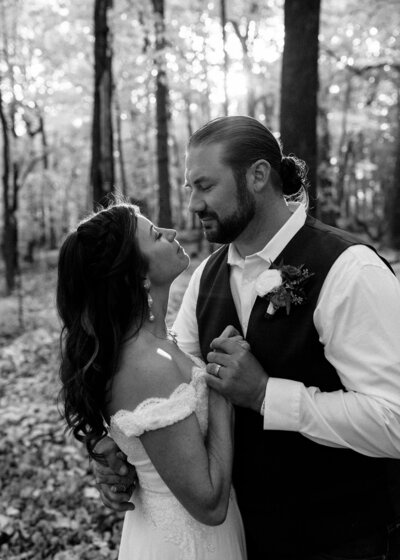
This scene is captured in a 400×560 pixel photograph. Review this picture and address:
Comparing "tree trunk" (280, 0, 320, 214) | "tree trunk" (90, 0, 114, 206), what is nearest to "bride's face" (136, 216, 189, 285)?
"tree trunk" (280, 0, 320, 214)

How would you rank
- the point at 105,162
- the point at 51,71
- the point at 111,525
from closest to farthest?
the point at 111,525 → the point at 105,162 → the point at 51,71

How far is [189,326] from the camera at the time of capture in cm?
281

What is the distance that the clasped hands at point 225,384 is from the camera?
2.12 meters

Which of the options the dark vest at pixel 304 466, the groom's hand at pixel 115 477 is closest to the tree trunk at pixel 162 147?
the groom's hand at pixel 115 477

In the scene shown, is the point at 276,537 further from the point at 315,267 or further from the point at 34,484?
the point at 34,484

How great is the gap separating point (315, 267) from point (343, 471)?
88 cm

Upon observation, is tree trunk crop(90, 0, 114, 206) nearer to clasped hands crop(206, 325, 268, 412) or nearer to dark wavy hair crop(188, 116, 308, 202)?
dark wavy hair crop(188, 116, 308, 202)

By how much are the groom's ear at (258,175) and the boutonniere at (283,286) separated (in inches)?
17.8

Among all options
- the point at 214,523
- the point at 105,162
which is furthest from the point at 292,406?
the point at 105,162

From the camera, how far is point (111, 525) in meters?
4.77

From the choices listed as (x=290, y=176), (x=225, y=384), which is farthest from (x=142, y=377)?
(x=290, y=176)

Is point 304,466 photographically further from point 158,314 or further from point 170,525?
point 158,314

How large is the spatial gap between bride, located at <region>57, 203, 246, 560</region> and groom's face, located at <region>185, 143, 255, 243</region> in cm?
22

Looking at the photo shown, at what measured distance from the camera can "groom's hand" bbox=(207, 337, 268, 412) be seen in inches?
83.4
